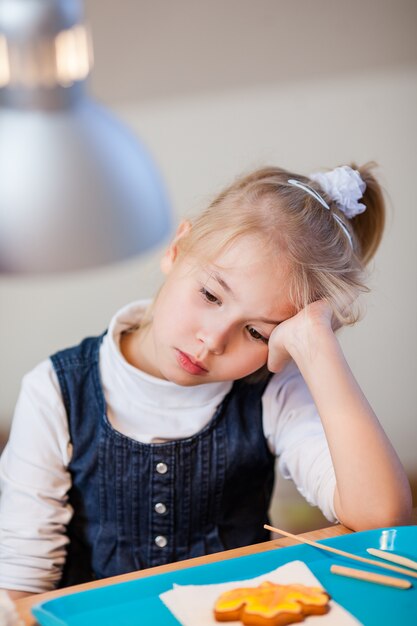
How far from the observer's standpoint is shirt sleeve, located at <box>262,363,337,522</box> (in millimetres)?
1043

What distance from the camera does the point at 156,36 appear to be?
5.18ft

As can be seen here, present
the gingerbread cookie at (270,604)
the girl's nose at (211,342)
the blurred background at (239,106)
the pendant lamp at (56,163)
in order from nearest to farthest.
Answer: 1. the pendant lamp at (56,163)
2. the gingerbread cookie at (270,604)
3. the girl's nose at (211,342)
4. the blurred background at (239,106)

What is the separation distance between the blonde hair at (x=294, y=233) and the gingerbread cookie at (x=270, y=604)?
349 mm

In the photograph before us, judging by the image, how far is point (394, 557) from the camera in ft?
2.85

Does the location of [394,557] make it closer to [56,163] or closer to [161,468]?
[161,468]

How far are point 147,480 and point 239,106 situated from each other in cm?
81

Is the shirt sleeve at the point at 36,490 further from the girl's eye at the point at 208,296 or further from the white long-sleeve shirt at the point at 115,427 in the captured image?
the girl's eye at the point at 208,296

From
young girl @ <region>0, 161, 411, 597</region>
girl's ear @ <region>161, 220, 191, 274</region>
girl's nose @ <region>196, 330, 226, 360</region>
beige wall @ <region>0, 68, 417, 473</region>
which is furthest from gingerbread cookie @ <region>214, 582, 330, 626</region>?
beige wall @ <region>0, 68, 417, 473</region>

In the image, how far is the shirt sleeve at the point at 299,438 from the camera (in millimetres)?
1043

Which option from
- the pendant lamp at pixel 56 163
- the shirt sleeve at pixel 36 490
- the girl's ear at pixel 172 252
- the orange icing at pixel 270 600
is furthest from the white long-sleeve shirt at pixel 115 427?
the pendant lamp at pixel 56 163

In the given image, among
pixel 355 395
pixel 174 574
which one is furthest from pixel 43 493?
pixel 355 395

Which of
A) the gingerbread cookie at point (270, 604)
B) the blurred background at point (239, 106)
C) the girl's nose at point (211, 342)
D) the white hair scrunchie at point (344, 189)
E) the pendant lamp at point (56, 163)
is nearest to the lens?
the pendant lamp at point (56, 163)

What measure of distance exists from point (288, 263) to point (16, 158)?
20.5 inches

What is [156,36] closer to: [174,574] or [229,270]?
[229,270]
